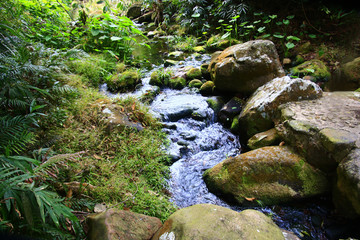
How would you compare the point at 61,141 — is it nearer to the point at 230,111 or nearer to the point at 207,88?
the point at 230,111

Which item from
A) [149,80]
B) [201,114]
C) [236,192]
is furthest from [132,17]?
[236,192]

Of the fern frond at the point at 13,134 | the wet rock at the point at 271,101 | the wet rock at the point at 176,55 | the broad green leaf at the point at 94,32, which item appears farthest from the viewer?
the wet rock at the point at 176,55

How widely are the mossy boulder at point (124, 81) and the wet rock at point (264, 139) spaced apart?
3335 mm

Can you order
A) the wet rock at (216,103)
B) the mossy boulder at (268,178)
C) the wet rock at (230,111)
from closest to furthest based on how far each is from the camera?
the mossy boulder at (268,178), the wet rock at (230,111), the wet rock at (216,103)

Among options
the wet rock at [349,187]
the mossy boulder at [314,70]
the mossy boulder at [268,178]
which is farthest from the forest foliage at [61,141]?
the wet rock at [349,187]

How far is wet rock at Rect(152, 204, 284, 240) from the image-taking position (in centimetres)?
167

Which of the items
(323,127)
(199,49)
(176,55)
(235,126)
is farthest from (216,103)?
(199,49)

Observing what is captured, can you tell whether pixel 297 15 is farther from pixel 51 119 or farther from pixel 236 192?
pixel 51 119

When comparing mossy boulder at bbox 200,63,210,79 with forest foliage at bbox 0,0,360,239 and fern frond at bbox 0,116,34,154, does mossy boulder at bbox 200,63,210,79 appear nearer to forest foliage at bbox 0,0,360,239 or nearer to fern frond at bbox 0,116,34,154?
forest foliage at bbox 0,0,360,239

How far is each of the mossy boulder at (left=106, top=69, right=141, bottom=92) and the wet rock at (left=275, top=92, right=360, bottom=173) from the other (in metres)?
3.62

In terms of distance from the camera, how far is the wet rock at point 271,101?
11.3 feet

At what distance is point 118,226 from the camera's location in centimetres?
171

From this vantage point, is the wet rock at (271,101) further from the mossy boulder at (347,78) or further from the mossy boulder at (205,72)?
the mossy boulder at (205,72)

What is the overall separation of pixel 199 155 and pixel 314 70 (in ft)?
11.9
